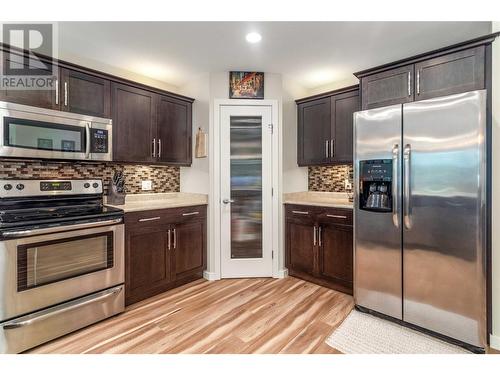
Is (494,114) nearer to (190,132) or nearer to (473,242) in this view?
(473,242)

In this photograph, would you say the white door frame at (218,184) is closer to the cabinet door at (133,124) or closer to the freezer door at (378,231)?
the cabinet door at (133,124)

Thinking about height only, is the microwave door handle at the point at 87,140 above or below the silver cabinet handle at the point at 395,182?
above

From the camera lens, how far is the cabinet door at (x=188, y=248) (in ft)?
9.76

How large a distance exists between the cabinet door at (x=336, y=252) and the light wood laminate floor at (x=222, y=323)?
20 centimetres

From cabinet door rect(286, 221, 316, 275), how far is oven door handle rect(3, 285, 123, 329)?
192 centimetres

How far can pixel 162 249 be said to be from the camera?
9.30ft

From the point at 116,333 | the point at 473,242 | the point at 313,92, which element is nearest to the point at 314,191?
the point at 313,92

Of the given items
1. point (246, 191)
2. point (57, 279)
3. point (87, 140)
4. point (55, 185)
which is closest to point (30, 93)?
point (87, 140)

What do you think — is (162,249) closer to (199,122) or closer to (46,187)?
(46,187)

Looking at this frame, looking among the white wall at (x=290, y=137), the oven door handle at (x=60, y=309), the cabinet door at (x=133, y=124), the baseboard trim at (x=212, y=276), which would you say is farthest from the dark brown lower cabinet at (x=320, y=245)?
the oven door handle at (x=60, y=309)

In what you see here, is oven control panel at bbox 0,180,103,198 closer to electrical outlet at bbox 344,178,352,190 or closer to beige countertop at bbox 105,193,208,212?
beige countertop at bbox 105,193,208,212

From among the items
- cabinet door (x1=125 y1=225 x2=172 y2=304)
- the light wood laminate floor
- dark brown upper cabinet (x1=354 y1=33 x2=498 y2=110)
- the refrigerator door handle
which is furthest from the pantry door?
the refrigerator door handle

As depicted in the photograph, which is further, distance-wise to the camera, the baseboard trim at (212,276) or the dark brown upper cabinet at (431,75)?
the baseboard trim at (212,276)
